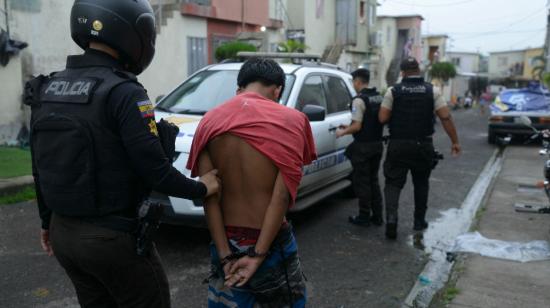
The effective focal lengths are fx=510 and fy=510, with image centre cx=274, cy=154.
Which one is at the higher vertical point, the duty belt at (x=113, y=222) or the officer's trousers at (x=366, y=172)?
the duty belt at (x=113, y=222)

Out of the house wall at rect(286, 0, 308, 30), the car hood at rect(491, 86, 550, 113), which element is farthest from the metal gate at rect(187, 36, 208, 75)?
the car hood at rect(491, 86, 550, 113)

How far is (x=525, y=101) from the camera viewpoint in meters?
14.0

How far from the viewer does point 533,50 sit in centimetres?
6238

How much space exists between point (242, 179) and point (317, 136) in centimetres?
338

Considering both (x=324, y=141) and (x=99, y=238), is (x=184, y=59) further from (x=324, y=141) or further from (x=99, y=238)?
(x=99, y=238)

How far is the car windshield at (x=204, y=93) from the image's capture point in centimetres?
544

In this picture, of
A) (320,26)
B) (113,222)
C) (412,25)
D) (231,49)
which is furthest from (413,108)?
(412,25)

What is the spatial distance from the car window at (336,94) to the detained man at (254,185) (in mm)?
3951

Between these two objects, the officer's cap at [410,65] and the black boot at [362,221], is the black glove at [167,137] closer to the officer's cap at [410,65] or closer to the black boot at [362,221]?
the officer's cap at [410,65]

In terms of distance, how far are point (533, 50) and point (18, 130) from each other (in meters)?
65.3

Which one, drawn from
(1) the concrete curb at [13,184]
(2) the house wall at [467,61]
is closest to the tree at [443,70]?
(2) the house wall at [467,61]

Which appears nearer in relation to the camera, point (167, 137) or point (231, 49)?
point (167, 137)

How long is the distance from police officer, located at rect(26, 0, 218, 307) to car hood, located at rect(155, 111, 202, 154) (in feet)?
7.48

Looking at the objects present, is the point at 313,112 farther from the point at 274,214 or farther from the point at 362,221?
the point at 274,214
